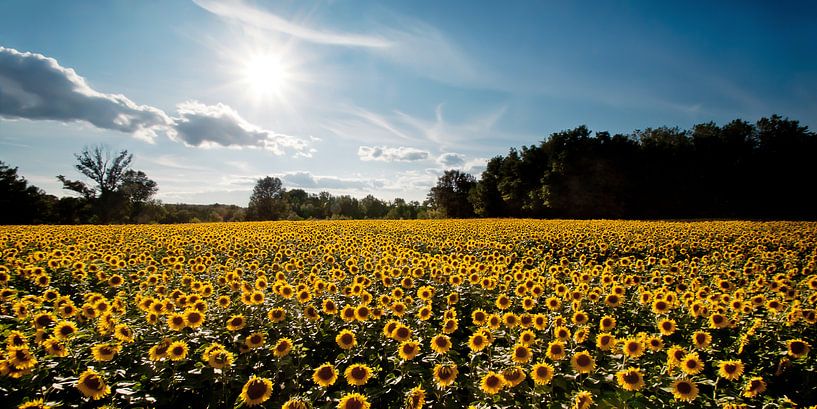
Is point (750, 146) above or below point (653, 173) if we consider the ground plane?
above

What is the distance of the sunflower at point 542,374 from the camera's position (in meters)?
3.40

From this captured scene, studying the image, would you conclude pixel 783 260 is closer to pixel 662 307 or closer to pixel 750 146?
pixel 662 307

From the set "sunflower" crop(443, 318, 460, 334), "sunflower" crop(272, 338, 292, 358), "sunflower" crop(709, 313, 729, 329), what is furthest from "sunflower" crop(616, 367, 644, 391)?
"sunflower" crop(272, 338, 292, 358)

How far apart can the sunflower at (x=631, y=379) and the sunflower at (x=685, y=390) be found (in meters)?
0.31

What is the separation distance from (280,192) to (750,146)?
8153 cm

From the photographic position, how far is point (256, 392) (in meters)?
3.23

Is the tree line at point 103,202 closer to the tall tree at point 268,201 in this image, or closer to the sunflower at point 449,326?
the tall tree at point 268,201

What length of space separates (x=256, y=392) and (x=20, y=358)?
218 centimetres

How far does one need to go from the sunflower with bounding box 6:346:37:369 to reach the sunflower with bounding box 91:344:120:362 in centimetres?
→ 43

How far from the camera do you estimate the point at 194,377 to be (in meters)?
3.92

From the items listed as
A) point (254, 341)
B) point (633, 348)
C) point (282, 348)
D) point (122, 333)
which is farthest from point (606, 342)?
point (122, 333)

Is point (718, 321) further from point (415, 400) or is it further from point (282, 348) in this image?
point (282, 348)

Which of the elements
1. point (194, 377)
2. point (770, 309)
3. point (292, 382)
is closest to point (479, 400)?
Result: point (292, 382)

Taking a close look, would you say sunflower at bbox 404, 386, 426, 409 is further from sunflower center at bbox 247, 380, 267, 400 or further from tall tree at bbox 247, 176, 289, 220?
tall tree at bbox 247, 176, 289, 220
